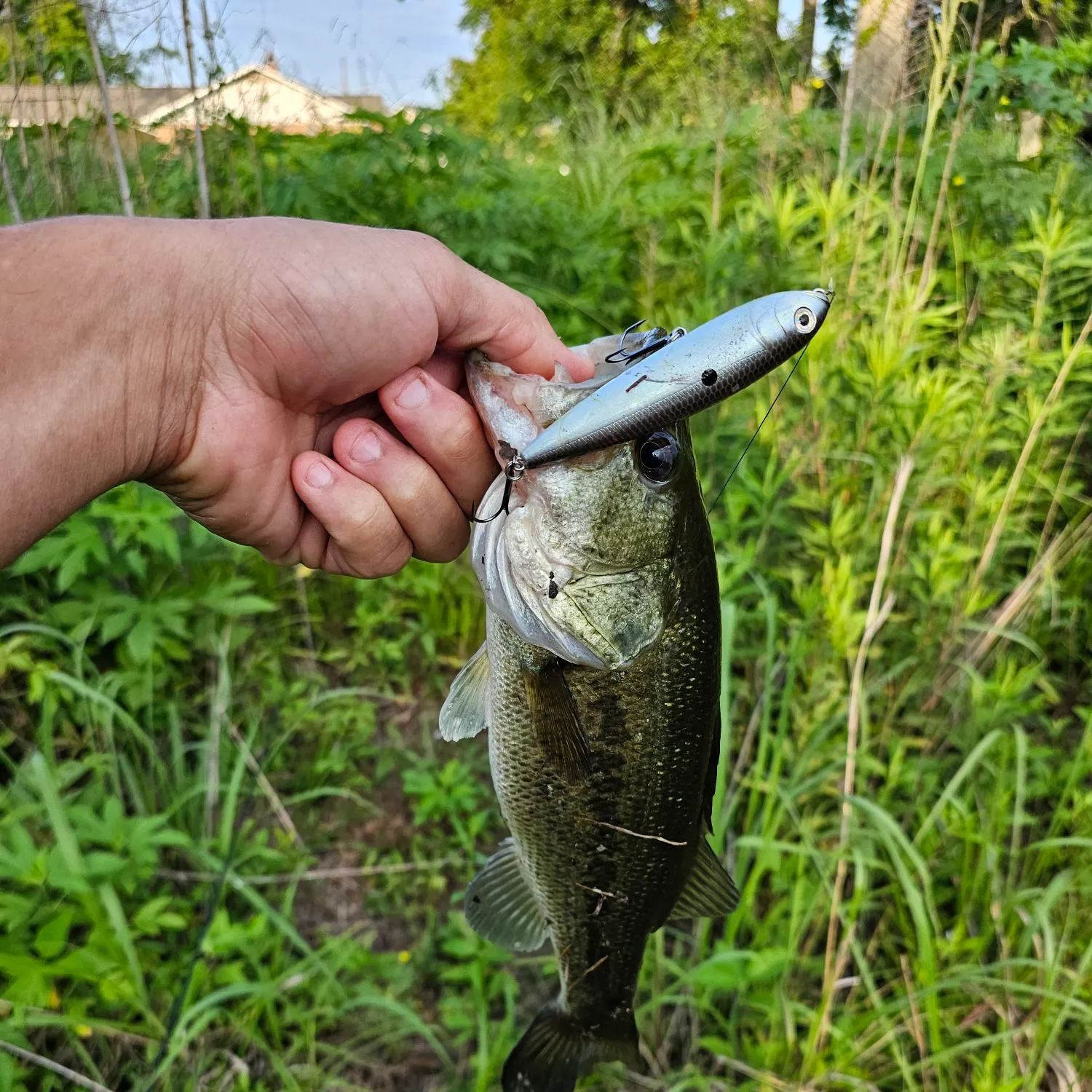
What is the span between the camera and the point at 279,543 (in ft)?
5.65

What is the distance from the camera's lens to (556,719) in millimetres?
1343

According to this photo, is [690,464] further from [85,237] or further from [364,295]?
[85,237]

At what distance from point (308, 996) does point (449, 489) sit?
5.11 feet

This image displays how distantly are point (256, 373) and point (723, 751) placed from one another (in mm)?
1599

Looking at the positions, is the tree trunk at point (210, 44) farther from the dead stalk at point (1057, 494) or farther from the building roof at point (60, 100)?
the dead stalk at point (1057, 494)

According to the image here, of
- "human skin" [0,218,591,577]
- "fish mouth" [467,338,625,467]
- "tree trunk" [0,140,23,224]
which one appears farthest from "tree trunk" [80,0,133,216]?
"fish mouth" [467,338,625,467]

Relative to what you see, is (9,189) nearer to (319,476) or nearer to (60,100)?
(60,100)

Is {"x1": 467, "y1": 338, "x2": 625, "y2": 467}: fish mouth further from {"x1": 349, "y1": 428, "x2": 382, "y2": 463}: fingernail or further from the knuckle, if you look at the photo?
the knuckle

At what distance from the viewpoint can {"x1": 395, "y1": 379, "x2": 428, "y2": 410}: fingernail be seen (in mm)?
1474

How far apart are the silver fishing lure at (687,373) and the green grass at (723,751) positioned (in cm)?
123

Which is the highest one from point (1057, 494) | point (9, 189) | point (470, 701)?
point (9, 189)

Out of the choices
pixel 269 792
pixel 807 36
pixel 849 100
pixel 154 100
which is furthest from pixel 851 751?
pixel 807 36

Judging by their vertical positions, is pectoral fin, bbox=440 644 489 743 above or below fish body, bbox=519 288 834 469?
below

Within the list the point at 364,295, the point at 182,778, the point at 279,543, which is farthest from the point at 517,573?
the point at 182,778
